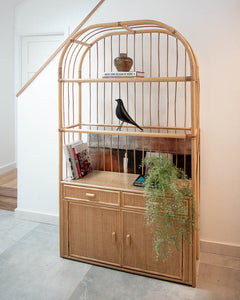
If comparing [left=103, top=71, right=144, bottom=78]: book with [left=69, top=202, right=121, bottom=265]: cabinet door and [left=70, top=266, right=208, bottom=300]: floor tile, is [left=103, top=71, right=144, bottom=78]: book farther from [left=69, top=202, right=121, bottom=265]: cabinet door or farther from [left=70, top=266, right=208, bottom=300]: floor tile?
[left=70, top=266, right=208, bottom=300]: floor tile

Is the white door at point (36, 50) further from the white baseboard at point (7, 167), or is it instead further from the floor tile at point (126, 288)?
the floor tile at point (126, 288)

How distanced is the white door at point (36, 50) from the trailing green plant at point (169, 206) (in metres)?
2.38

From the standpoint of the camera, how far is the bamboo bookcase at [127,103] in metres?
2.29

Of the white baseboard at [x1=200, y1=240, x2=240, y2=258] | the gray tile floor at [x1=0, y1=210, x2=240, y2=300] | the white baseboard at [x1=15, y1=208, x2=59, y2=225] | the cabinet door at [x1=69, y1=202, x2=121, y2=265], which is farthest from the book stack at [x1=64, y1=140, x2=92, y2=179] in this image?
the white baseboard at [x1=200, y1=240, x2=240, y2=258]

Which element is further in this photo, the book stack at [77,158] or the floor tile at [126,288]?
the book stack at [77,158]

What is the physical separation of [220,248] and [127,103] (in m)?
1.39

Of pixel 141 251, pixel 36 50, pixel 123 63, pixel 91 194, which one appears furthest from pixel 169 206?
pixel 36 50

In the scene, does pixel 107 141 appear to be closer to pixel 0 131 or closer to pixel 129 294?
pixel 129 294

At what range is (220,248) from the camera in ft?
7.90

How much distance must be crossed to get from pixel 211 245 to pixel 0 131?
2974mm

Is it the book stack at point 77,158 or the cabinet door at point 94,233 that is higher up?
the book stack at point 77,158

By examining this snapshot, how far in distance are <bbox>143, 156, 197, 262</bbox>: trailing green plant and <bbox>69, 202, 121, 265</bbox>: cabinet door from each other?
1.07 ft

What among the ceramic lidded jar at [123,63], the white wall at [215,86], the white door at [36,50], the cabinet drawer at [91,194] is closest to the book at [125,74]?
the ceramic lidded jar at [123,63]

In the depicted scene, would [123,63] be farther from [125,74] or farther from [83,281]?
[83,281]
